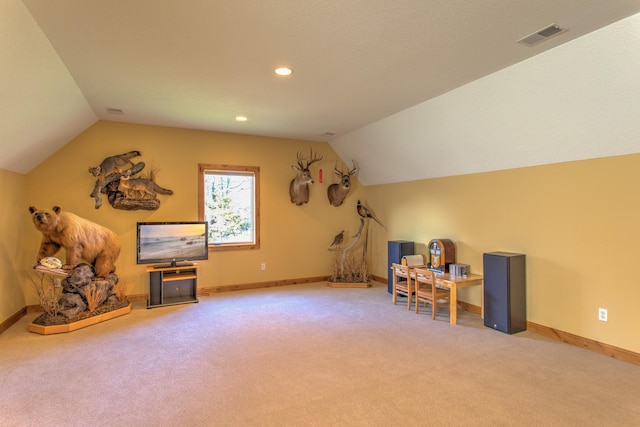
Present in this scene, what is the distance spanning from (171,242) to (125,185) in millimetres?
1106

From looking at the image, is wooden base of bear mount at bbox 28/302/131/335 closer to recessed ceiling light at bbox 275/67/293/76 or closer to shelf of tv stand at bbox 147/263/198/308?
shelf of tv stand at bbox 147/263/198/308

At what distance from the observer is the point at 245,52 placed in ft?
9.87

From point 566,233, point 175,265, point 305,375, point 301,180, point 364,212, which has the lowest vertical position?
point 305,375

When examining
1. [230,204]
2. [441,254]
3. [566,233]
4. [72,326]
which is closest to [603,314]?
[566,233]

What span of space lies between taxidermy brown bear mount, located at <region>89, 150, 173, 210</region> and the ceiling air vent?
5054 mm

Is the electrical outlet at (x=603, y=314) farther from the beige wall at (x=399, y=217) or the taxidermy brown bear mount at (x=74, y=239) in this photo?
the taxidermy brown bear mount at (x=74, y=239)

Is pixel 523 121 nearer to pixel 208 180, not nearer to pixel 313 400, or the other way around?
pixel 313 400

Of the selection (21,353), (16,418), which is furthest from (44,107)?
(16,418)

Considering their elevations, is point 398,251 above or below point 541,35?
below

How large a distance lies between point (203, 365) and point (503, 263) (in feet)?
10.9

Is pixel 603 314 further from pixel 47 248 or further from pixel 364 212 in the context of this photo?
pixel 47 248

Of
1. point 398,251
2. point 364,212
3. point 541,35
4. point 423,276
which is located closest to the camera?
point 541,35

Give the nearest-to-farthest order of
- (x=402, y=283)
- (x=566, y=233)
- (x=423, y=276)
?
(x=566, y=233) < (x=423, y=276) < (x=402, y=283)

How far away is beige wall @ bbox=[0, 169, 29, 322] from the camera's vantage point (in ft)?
13.5
